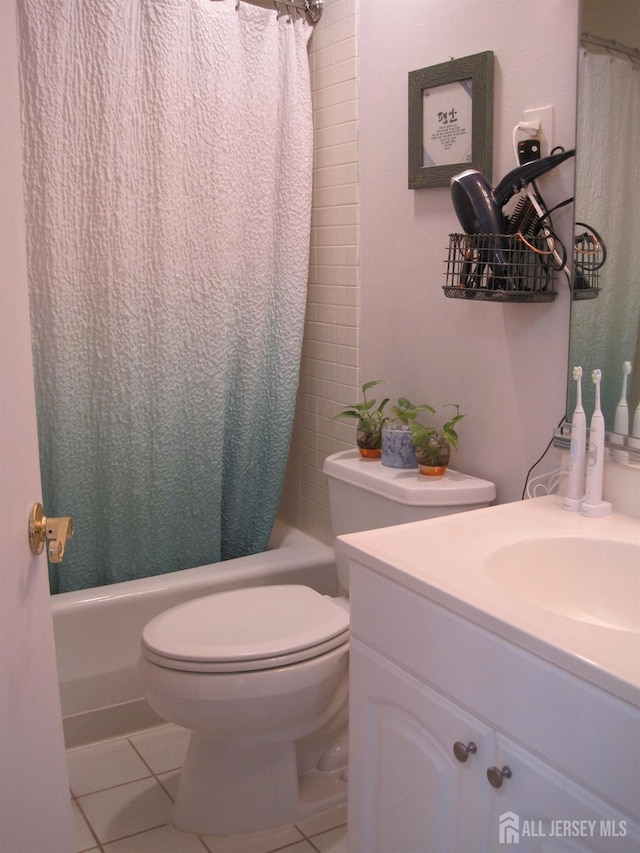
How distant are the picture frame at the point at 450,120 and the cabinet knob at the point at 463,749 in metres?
1.18

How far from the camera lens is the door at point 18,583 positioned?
3.19ft

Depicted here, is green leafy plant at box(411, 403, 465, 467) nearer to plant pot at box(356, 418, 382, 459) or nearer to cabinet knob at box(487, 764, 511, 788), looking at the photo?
plant pot at box(356, 418, 382, 459)

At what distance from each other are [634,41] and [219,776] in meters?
1.66

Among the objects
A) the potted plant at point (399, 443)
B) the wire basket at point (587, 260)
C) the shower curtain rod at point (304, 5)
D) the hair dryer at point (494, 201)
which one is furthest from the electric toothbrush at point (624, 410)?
the shower curtain rod at point (304, 5)

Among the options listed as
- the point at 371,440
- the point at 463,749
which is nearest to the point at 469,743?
the point at 463,749

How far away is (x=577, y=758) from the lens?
1.01 metres

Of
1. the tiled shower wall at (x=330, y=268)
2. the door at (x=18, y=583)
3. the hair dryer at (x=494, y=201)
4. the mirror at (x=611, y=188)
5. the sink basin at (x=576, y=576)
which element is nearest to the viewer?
the door at (x=18, y=583)

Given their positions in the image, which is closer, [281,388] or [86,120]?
[86,120]

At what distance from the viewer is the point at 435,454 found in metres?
1.90

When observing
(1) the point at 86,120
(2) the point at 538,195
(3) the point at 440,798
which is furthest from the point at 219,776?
(1) the point at 86,120

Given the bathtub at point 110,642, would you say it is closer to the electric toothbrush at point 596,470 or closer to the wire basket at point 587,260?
the electric toothbrush at point 596,470

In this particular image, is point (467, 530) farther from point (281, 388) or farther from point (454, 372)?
point (281, 388)

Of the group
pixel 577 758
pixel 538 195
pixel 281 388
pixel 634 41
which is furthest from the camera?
pixel 281 388

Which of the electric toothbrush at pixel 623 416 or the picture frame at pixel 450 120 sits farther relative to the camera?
the picture frame at pixel 450 120
